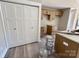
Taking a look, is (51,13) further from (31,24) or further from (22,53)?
(22,53)

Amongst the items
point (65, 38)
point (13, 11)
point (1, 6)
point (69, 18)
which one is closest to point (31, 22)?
point (13, 11)

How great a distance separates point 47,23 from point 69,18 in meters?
2.03

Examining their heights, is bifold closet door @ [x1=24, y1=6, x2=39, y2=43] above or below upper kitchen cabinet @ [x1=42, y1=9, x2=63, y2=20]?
below

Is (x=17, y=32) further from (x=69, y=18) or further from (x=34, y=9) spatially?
(x=69, y=18)

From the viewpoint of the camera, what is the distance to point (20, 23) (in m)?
3.29

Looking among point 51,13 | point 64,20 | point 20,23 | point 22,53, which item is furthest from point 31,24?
point 64,20

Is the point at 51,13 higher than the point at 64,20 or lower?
higher

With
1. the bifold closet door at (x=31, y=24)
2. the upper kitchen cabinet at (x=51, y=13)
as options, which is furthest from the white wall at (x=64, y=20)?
the bifold closet door at (x=31, y=24)

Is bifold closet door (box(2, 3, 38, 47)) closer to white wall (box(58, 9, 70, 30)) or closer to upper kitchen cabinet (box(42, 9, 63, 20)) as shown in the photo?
upper kitchen cabinet (box(42, 9, 63, 20))

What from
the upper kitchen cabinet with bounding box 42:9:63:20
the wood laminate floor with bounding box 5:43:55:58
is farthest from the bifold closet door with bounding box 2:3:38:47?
the upper kitchen cabinet with bounding box 42:9:63:20

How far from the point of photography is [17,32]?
3.25 meters

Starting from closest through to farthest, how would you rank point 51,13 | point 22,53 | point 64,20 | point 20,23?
point 22,53
point 20,23
point 51,13
point 64,20

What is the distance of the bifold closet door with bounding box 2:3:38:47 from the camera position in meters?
2.93

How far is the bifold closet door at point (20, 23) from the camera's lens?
293 cm
